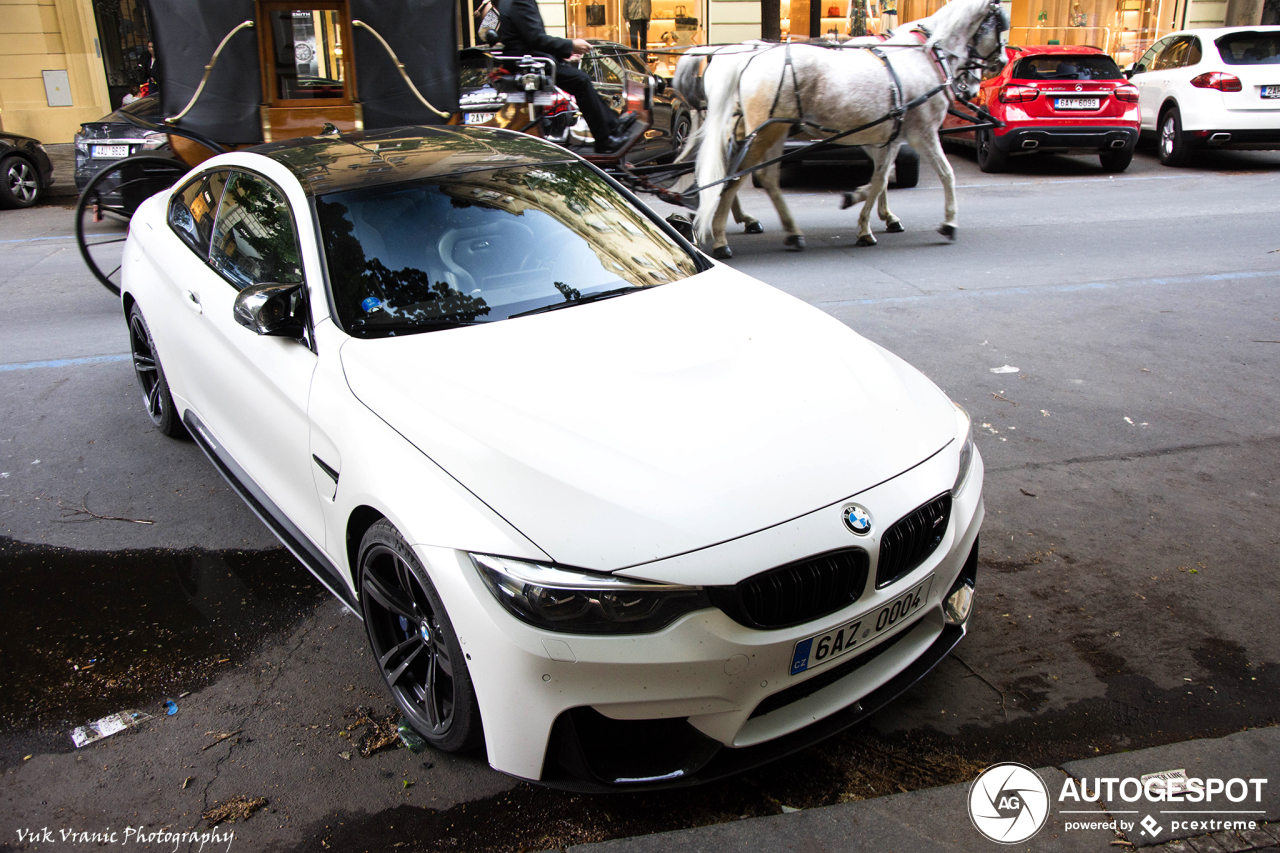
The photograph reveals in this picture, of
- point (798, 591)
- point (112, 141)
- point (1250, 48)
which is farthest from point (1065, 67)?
point (798, 591)

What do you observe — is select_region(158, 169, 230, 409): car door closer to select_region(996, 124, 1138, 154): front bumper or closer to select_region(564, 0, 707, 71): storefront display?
select_region(996, 124, 1138, 154): front bumper

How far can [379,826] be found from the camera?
8.51ft

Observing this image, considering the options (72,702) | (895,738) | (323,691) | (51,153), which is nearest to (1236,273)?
(895,738)

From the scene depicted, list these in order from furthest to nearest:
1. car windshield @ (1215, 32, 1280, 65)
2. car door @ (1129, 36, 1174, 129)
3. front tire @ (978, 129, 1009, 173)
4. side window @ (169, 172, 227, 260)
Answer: car door @ (1129, 36, 1174, 129) → front tire @ (978, 129, 1009, 173) → car windshield @ (1215, 32, 1280, 65) → side window @ (169, 172, 227, 260)

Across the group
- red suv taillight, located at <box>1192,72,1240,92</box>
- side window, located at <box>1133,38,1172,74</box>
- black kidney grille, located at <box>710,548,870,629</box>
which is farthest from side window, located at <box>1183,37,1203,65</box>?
black kidney grille, located at <box>710,548,870,629</box>

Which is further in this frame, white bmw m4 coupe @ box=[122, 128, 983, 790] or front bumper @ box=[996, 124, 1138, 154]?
front bumper @ box=[996, 124, 1138, 154]

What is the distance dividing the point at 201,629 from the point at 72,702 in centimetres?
48

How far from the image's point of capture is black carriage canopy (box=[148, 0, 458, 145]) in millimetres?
7648

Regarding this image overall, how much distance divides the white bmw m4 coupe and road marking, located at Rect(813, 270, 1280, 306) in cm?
402

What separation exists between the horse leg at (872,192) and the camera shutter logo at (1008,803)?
748cm

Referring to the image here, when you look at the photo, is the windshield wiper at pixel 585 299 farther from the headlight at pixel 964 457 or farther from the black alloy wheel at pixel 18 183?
the black alloy wheel at pixel 18 183

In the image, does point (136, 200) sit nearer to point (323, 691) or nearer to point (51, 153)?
point (323, 691)

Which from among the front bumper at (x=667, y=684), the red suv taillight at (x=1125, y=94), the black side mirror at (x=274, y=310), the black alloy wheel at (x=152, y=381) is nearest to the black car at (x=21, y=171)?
the black alloy wheel at (x=152, y=381)

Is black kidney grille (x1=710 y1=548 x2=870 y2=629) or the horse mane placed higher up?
the horse mane
